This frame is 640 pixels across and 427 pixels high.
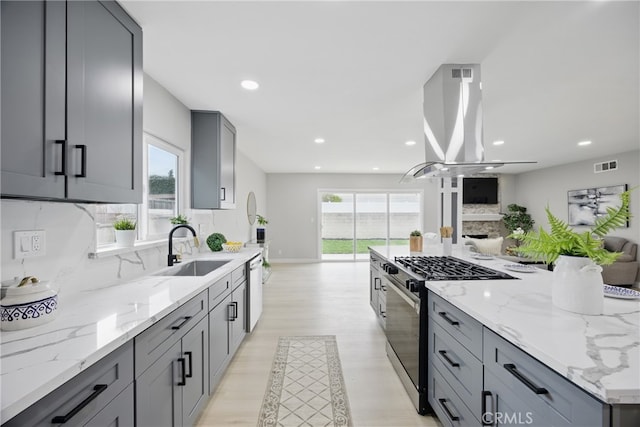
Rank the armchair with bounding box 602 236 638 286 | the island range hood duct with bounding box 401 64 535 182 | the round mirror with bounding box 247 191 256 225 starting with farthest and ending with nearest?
the round mirror with bounding box 247 191 256 225
the armchair with bounding box 602 236 638 286
the island range hood duct with bounding box 401 64 535 182

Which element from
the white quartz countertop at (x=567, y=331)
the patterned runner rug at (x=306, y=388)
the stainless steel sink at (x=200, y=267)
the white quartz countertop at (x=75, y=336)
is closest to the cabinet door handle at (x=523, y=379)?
the white quartz countertop at (x=567, y=331)

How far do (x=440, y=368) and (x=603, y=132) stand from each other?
4.74 meters

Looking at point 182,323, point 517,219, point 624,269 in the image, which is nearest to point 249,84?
point 182,323

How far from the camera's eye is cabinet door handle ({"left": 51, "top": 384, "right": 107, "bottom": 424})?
2.63 ft

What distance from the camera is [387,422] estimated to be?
1.87 meters

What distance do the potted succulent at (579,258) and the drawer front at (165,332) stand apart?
1.71 meters

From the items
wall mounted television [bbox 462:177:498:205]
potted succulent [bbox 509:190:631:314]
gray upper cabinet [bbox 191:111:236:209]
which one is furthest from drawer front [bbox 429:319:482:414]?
wall mounted television [bbox 462:177:498:205]

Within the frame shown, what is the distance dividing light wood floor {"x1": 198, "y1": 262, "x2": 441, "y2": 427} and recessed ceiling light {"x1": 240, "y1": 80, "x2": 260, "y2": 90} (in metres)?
2.48

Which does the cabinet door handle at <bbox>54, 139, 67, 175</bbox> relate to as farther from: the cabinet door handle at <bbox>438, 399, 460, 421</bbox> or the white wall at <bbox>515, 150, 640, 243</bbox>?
the white wall at <bbox>515, 150, 640, 243</bbox>

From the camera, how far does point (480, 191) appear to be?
8.38 meters

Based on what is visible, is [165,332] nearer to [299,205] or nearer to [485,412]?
[485,412]

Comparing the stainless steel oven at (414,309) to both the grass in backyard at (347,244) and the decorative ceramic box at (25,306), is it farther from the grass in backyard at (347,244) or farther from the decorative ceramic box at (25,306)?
the grass in backyard at (347,244)

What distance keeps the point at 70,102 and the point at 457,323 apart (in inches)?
79.9

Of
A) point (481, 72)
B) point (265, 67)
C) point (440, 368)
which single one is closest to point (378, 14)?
point (265, 67)
